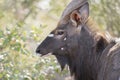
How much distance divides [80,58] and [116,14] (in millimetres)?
4599

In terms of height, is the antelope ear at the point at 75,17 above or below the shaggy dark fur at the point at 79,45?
above

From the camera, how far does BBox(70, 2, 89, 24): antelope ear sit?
8352mm

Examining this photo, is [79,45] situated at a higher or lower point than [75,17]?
lower

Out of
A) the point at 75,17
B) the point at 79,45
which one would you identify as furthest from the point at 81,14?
the point at 79,45

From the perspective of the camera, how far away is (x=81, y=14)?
27.4ft

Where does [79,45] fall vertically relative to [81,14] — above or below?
below

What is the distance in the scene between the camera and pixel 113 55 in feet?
25.6

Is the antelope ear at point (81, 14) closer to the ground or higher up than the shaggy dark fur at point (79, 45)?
higher up

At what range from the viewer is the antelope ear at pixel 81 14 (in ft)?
27.4

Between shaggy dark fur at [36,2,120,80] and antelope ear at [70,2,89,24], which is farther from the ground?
antelope ear at [70,2,89,24]

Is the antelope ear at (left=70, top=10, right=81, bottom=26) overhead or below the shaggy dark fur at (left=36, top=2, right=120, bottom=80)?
overhead

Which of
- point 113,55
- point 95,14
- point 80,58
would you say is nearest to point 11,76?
point 80,58

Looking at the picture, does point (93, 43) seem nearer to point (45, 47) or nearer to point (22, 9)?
point (45, 47)

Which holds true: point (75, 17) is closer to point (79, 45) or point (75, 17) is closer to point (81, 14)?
point (81, 14)
